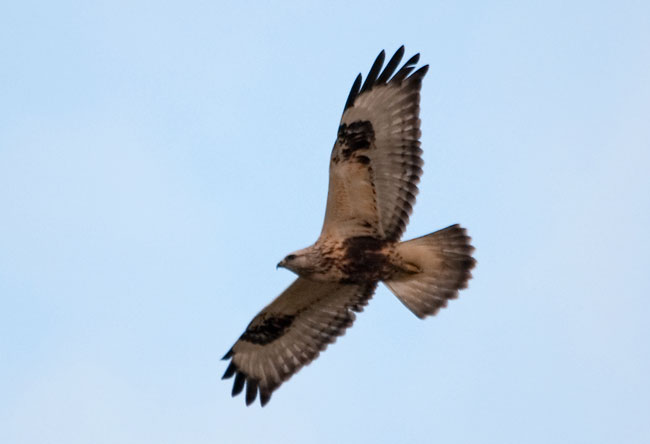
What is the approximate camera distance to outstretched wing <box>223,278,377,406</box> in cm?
1234

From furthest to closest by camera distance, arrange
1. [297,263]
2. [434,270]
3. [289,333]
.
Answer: [289,333] < [434,270] < [297,263]

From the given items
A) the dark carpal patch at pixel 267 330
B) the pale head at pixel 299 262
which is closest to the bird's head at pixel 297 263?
the pale head at pixel 299 262

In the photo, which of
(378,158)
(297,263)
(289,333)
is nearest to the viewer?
(297,263)

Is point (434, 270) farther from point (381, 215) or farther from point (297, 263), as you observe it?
point (297, 263)

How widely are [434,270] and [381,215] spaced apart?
0.80 m

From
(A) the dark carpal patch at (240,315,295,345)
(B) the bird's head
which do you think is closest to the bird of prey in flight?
(B) the bird's head

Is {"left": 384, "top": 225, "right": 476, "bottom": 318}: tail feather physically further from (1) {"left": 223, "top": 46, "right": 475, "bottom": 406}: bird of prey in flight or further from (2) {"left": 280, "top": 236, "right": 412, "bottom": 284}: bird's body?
(2) {"left": 280, "top": 236, "right": 412, "bottom": 284}: bird's body

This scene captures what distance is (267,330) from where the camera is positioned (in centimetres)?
1265

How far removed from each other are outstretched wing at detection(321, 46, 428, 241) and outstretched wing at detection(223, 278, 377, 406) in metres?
0.80

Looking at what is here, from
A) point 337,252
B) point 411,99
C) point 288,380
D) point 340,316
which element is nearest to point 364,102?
point 411,99

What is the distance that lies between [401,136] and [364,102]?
1.66ft

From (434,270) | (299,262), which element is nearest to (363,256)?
(299,262)

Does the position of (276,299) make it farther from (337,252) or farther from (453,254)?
(453,254)

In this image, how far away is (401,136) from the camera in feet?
38.2
